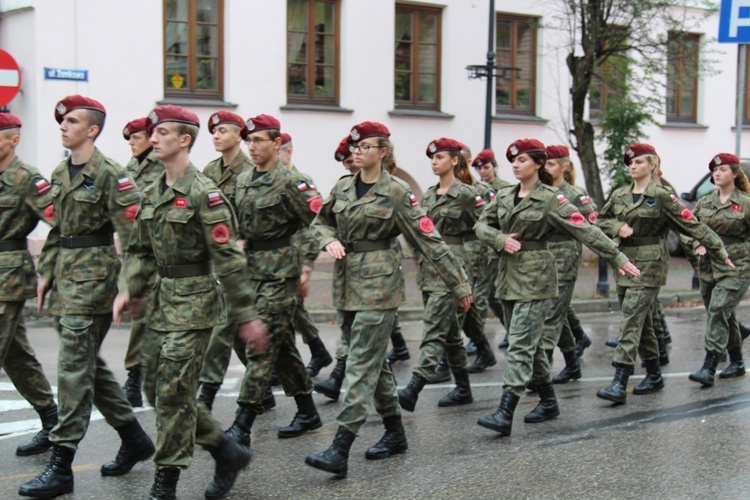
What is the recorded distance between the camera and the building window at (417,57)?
19109mm

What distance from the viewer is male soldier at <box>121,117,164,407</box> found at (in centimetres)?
720

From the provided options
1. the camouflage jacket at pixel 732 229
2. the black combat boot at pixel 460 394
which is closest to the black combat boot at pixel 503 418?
the black combat boot at pixel 460 394

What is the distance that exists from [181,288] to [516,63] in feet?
53.8

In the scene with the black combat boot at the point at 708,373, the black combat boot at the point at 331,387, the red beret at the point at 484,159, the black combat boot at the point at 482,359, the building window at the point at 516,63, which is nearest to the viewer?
the black combat boot at the point at 331,387

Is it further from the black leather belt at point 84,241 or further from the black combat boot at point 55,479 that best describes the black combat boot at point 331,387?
the black combat boot at point 55,479

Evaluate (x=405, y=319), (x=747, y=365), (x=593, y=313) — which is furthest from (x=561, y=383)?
(x=593, y=313)

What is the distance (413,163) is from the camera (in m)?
19.0

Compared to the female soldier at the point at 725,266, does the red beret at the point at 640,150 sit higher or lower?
higher

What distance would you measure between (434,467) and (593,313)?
324 inches

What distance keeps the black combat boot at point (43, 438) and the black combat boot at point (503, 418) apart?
2.66 metres

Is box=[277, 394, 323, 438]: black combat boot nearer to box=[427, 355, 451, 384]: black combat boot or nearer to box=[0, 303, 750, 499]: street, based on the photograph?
box=[0, 303, 750, 499]: street

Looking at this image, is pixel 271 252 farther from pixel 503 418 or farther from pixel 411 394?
pixel 503 418

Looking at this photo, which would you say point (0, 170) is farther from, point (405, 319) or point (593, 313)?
point (593, 313)

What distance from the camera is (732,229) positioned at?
9016mm
